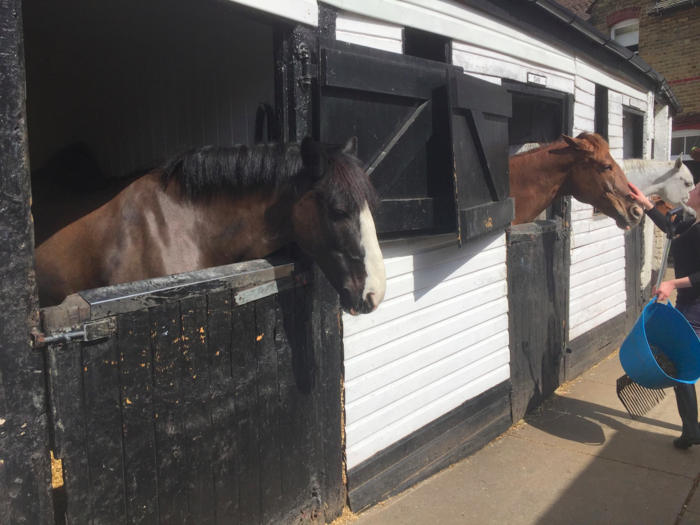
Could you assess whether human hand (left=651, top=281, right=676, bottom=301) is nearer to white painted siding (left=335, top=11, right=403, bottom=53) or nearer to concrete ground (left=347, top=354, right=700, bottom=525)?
concrete ground (left=347, top=354, right=700, bottom=525)

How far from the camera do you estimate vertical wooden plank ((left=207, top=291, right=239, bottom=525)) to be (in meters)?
2.18

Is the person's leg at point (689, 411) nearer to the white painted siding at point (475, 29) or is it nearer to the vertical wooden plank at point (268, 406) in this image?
the white painted siding at point (475, 29)

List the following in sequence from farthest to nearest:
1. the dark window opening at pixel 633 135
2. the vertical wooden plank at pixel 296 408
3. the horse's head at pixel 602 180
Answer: the dark window opening at pixel 633 135 < the horse's head at pixel 602 180 < the vertical wooden plank at pixel 296 408

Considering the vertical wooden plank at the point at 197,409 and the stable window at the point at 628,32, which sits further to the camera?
the stable window at the point at 628,32

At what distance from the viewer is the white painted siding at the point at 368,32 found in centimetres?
287

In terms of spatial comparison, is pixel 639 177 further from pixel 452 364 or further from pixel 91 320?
pixel 91 320

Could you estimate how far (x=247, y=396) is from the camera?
235 cm

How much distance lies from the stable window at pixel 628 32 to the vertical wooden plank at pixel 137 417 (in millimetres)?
18970

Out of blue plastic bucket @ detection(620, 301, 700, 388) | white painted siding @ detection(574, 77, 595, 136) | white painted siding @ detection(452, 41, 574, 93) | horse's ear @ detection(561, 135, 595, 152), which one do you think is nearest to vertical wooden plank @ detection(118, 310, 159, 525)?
white painted siding @ detection(452, 41, 574, 93)

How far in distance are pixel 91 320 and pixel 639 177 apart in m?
6.27

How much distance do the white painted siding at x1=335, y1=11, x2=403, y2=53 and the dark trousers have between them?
2892 mm

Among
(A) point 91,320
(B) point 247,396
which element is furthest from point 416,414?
(A) point 91,320

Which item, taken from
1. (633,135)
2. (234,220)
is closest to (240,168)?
(234,220)

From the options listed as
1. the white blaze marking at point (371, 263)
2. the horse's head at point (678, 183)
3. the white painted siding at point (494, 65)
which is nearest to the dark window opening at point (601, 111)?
the horse's head at point (678, 183)
